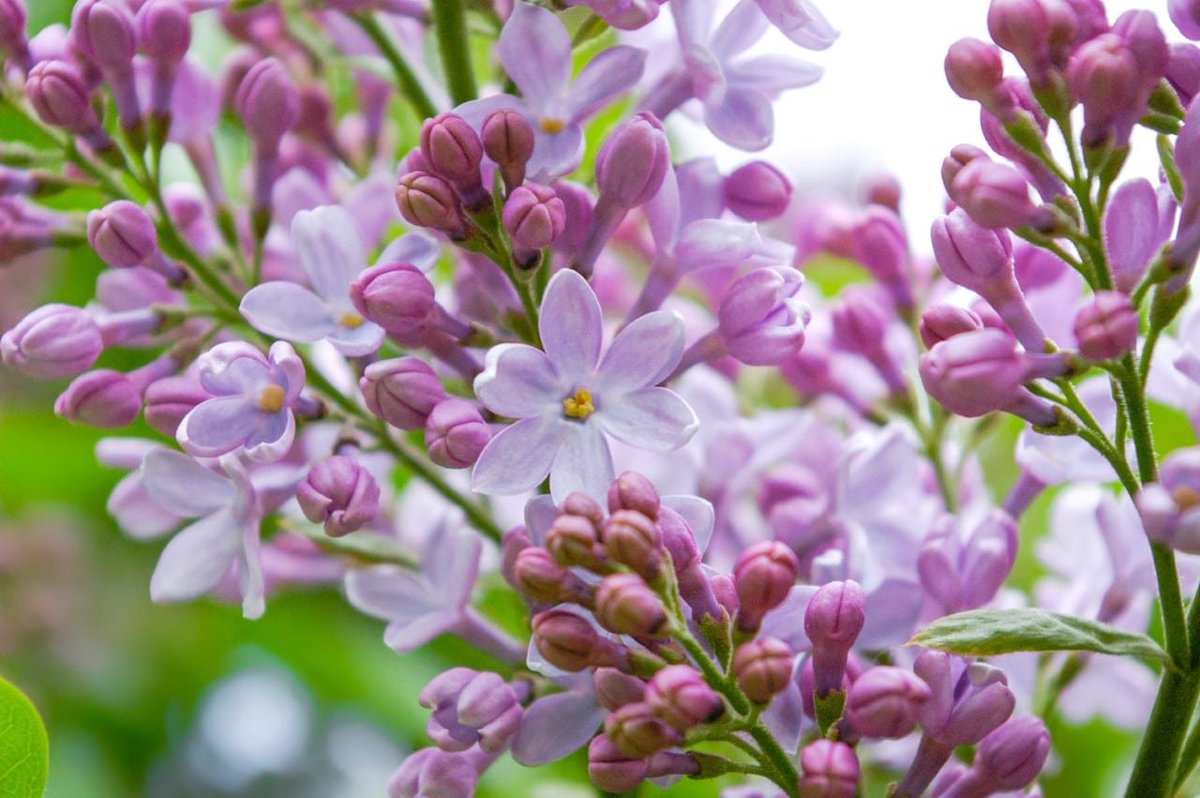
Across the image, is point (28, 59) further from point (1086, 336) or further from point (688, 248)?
point (1086, 336)

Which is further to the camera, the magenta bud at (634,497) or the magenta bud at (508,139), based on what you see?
the magenta bud at (508,139)

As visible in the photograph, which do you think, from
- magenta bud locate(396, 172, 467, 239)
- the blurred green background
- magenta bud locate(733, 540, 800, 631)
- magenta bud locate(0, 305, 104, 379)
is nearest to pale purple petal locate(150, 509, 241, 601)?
magenta bud locate(0, 305, 104, 379)

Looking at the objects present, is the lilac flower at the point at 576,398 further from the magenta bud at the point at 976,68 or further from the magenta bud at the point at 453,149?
the magenta bud at the point at 976,68

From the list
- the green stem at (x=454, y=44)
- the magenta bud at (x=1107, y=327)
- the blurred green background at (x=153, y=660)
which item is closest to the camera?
the magenta bud at (x=1107, y=327)

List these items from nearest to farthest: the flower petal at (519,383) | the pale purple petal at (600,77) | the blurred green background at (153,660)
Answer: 1. the flower petal at (519,383)
2. the pale purple petal at (600,77)
3. the blurred green background at (153,660)

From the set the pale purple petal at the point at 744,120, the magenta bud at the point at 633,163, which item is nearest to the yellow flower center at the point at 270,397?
the magenta bud at the point at 633,163

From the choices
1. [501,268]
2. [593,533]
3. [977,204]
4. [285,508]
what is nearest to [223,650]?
[285,508]
